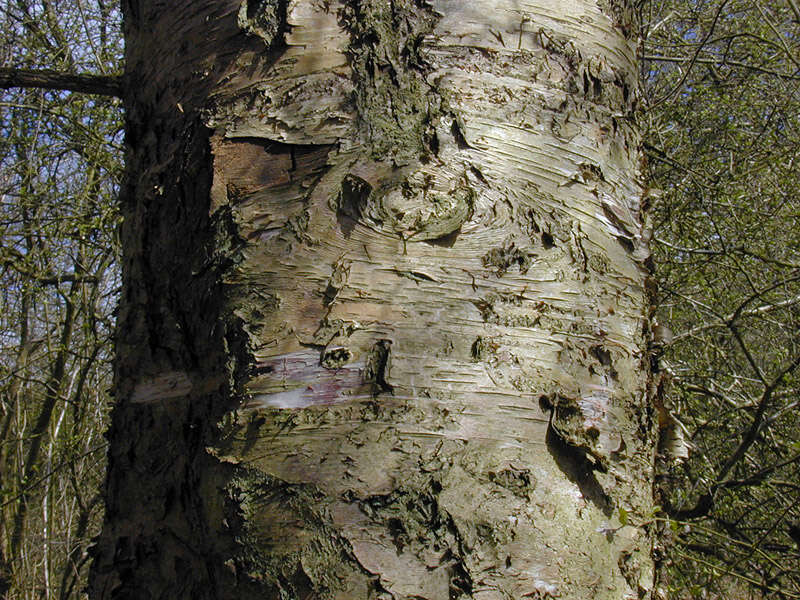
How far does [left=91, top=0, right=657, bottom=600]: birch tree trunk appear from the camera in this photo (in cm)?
78

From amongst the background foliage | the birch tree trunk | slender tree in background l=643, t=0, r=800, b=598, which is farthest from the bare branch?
slender tree in background l=643, t=0, r=800, b=598

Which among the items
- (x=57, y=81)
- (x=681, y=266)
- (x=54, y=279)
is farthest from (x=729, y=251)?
(x=54, y=279)

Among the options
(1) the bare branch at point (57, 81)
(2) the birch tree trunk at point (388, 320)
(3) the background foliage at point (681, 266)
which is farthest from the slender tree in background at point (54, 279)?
(2) the birch tree trunk at point (388, 320)

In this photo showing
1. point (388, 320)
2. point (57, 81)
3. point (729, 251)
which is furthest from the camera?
point (729, 251)

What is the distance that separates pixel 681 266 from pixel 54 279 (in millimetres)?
4592

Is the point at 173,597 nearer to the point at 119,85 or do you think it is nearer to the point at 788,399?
the point at 119,85

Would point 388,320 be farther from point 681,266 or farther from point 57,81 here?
point 681,266

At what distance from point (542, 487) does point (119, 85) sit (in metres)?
1.11

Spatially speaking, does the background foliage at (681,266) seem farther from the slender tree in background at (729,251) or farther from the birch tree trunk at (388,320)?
the birch tree trunk at (388,320)

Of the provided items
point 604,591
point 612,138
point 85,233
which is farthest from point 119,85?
point 85,233

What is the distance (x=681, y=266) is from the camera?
427cm

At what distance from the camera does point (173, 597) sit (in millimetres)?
876

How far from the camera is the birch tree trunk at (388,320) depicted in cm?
78

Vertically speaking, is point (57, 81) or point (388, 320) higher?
point (57, 81)
